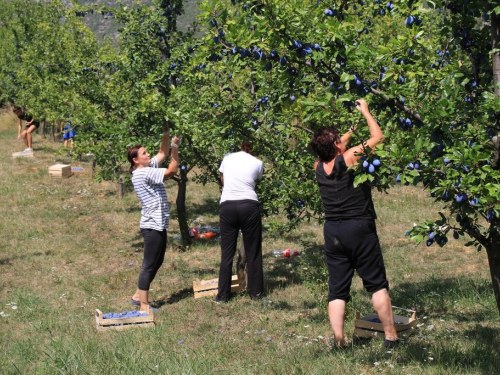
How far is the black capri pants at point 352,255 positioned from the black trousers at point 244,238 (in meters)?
2.11

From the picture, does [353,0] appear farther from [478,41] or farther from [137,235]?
[137,235]

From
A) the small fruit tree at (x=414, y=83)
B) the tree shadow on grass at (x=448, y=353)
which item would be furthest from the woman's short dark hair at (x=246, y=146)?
the tree shadow on grass at (x=448, y=353)

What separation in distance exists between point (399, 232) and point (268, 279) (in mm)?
3821

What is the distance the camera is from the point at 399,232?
37.9ft

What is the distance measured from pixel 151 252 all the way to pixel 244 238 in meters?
1.11

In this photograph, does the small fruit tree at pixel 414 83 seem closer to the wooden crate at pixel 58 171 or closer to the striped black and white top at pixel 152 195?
the striped black and white top at pixel 152 195

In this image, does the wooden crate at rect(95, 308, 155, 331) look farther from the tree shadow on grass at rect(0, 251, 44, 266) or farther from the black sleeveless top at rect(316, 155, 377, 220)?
the tree shadow on grass at rect(0, 251, 44, 266)

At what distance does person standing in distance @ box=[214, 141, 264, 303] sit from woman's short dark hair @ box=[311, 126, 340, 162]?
6.89 ft

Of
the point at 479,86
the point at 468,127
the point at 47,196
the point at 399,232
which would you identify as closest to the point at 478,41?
the point at 479,86

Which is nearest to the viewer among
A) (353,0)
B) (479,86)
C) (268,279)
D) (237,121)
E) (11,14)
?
(479,86)

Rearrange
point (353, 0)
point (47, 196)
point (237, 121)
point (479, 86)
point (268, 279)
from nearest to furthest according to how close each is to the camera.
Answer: point (479, 86) → point (237, 121) → point (353, 0) → point (268, 279) → point (47, 196)

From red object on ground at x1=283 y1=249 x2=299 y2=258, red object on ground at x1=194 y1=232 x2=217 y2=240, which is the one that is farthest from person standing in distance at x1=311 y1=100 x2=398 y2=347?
red object on ground at x1=194 y1=232 x2=217 y2=240

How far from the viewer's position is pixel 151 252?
7.03m

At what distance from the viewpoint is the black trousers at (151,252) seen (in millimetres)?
7004
